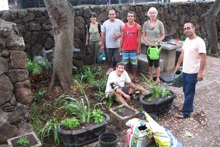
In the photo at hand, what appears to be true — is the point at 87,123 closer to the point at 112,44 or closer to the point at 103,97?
the point at 103,97

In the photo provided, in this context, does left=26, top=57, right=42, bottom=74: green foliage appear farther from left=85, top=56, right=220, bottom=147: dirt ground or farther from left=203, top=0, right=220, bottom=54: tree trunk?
left=203, top=0, right=220, bottom=54: tree trunk

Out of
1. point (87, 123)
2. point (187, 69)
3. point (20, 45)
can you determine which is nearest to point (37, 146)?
point (87, 123)

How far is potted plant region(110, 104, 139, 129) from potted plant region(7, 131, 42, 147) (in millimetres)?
1322

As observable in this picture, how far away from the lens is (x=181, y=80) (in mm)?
4430

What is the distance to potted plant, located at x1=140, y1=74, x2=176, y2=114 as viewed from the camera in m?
4.16

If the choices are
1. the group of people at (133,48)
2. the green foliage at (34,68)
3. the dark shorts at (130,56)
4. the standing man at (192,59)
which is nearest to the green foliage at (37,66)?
the green foliage at (34,68)

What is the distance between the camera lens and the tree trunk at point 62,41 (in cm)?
493

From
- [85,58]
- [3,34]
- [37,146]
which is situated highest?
[3,34]

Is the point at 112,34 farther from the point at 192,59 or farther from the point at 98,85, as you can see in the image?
the point at 192,59

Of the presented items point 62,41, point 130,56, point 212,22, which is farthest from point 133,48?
point 212,22

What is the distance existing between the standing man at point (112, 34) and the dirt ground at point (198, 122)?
6.04 ft

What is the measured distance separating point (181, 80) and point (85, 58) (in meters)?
3.54

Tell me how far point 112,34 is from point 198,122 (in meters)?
2.99

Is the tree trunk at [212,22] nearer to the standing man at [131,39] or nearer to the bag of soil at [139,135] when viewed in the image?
the standing man at [131,39]
